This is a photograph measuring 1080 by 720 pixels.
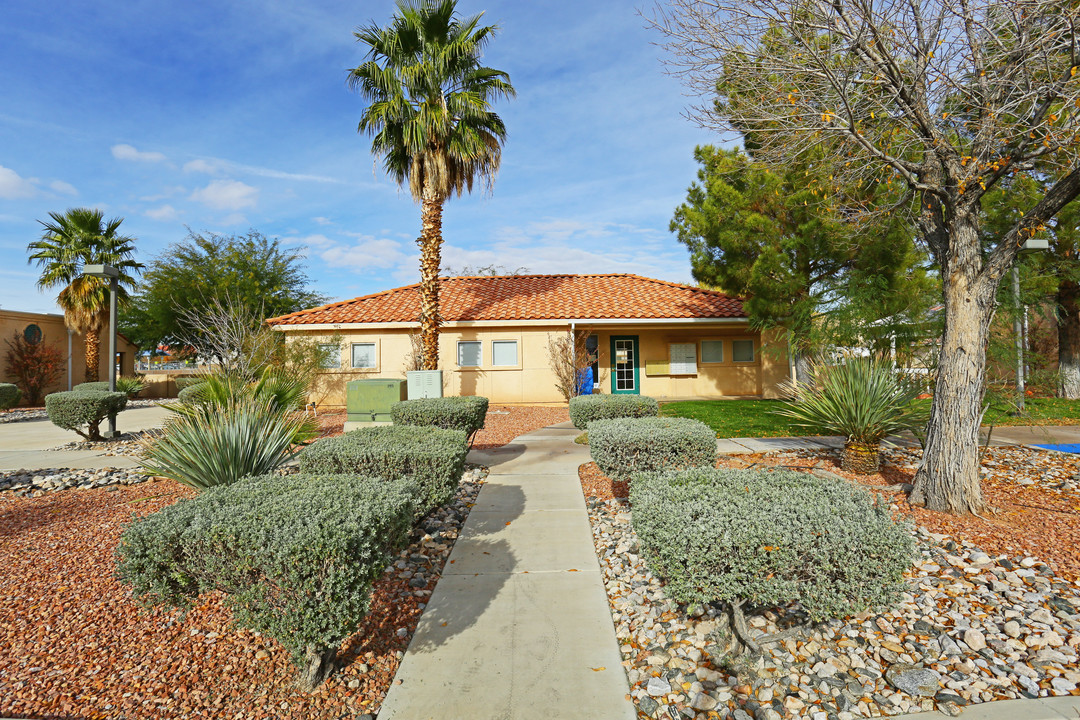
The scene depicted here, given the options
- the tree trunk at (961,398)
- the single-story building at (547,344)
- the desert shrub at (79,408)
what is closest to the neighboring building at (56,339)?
the single-story building at (547,344)

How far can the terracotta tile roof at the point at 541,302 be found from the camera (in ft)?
A: 55.6

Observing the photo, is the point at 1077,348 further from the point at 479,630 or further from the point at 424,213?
the point at 479,630

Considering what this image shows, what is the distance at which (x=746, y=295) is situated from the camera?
638 inches

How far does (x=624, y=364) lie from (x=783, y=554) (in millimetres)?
15750

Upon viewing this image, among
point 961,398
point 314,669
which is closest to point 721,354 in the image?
point 961,398

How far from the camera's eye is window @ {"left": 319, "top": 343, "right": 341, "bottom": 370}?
55.2 feet

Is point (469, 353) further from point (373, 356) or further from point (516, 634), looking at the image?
point (516, 634)

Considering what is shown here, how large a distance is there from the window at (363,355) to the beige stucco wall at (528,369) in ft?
0.48

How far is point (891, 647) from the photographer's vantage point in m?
2.97

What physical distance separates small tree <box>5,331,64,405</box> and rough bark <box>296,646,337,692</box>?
29.4 m

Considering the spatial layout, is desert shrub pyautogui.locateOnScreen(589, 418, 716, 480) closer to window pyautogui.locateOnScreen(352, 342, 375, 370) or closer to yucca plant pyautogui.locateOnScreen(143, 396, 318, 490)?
yucca plant pyautogui.locateOnScreen(143, 396, 318, 490)

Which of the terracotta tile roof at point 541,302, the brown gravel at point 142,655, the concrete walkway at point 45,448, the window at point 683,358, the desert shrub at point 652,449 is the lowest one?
the brown gravel at point 142,655

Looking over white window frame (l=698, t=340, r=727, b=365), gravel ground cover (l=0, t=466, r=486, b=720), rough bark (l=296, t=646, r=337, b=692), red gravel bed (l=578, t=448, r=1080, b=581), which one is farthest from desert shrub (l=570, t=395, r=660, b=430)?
white window frame (l=698, t=340, r=727, b=365)

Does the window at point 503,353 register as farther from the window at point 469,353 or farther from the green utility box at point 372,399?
the green utility box at point 372,399
